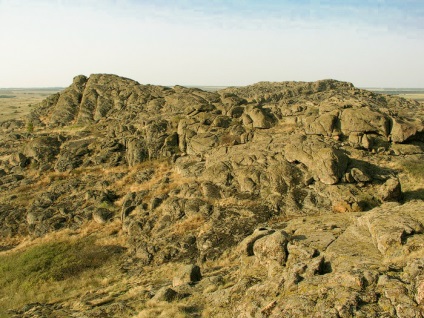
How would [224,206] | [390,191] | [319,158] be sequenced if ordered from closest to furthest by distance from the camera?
1. [390,191]
2. [224,206]
3. [319,158]

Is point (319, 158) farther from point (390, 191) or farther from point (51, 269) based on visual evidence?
point (51, 269)

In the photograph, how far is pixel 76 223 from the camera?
38.8 m

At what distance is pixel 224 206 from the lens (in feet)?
113

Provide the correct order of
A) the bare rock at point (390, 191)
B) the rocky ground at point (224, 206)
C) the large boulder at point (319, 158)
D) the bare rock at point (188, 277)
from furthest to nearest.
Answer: the large boulder at point (319, 158) < the bare rock at point (390, 191) < the bare rock at point (188, 277) < the rocky ground at point (224, 206)

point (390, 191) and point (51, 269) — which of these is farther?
point (390, 191)

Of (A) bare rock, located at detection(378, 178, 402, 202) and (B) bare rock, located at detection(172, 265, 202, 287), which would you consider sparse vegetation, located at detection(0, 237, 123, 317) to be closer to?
(B) bare rock, located at detection(172, 265, 202, 287)

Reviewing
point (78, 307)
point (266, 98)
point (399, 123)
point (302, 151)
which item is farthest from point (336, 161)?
point (266, 98)

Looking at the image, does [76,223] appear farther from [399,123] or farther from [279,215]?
[399,123]

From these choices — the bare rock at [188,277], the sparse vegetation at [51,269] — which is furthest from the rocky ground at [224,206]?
the sparse vegetation at [51,269]

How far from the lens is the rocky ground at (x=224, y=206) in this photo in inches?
599

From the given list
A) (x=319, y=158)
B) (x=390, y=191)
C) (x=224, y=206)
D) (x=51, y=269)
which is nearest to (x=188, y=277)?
(x=224, y=206)

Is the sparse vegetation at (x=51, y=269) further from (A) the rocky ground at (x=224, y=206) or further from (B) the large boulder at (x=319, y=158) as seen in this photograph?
(B) the large boulder at (x=319, y=158)

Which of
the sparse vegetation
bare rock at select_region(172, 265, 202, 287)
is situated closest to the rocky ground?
bare rock at select_region(172, 265, 202, 287)

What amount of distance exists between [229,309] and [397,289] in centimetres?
771
